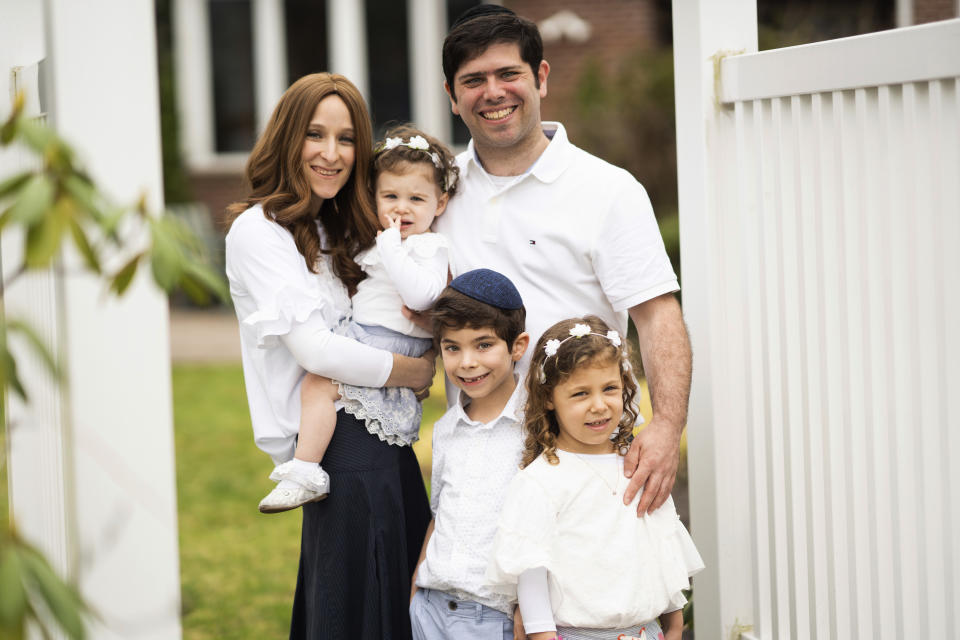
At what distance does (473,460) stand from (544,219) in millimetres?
729

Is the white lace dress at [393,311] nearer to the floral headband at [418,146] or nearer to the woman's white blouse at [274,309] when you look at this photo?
the woman's white blouse at [274,309]

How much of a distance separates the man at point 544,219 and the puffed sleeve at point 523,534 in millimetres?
472

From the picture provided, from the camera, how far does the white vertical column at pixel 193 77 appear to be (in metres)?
12.8

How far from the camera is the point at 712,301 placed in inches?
117

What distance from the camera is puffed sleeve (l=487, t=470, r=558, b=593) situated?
239cm

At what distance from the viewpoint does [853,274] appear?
2.46 m

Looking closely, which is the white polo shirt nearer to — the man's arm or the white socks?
the man's arm

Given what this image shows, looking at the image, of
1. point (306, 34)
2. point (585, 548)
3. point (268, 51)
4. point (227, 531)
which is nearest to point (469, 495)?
point (585, 548)

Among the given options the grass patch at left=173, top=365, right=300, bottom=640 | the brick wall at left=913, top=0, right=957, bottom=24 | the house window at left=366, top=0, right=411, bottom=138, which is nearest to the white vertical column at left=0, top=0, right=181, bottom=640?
the grass patch at left=173, top=365, right=300, bottom=640

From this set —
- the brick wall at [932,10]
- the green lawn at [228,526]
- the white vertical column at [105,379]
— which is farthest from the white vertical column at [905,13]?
the white vertical column at [105,379]

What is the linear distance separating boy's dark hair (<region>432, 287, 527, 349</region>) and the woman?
23 cm

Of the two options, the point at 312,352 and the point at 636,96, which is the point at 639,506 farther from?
the point at 636,96

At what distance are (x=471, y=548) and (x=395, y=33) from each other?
11106 mm

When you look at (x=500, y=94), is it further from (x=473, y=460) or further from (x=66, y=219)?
(x=66, y=219)
